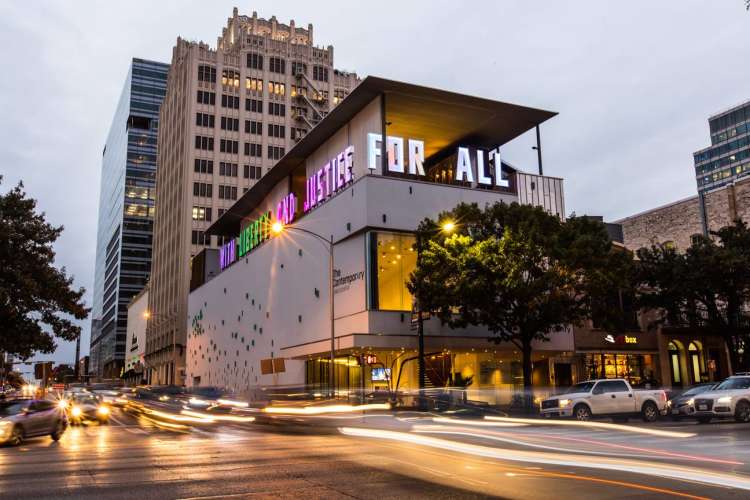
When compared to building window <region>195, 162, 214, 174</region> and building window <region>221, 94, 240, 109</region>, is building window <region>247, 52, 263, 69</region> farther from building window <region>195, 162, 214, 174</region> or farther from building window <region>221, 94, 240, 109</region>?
building window <region>195, 162, 214, 174</region>

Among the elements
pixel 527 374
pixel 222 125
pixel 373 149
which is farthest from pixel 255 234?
pixel 222 125

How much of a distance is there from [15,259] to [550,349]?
32.0 meters

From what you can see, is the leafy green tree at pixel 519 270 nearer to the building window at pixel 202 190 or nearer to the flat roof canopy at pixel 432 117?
the flat roof canopy at pixel 432 117

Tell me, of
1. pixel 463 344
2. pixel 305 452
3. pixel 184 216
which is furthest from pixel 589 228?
pixel 184 216

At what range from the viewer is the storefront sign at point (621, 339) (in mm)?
46000

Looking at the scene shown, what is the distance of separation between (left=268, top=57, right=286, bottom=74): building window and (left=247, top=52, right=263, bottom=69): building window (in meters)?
1.39

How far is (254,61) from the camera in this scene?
105 meters

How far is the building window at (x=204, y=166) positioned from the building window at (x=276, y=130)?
10300mm

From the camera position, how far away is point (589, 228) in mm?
36219

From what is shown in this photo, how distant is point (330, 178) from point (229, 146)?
56.7 m

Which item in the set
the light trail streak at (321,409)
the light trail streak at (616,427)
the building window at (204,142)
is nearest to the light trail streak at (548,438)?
the light trail streak at (616,427)

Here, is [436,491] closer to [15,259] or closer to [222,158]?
[15,259]

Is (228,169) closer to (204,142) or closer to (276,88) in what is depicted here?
(204,142)

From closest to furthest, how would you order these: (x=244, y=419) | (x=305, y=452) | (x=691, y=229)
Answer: (x=305, y=452), (x=244, y=419), (x=691, y=229)
